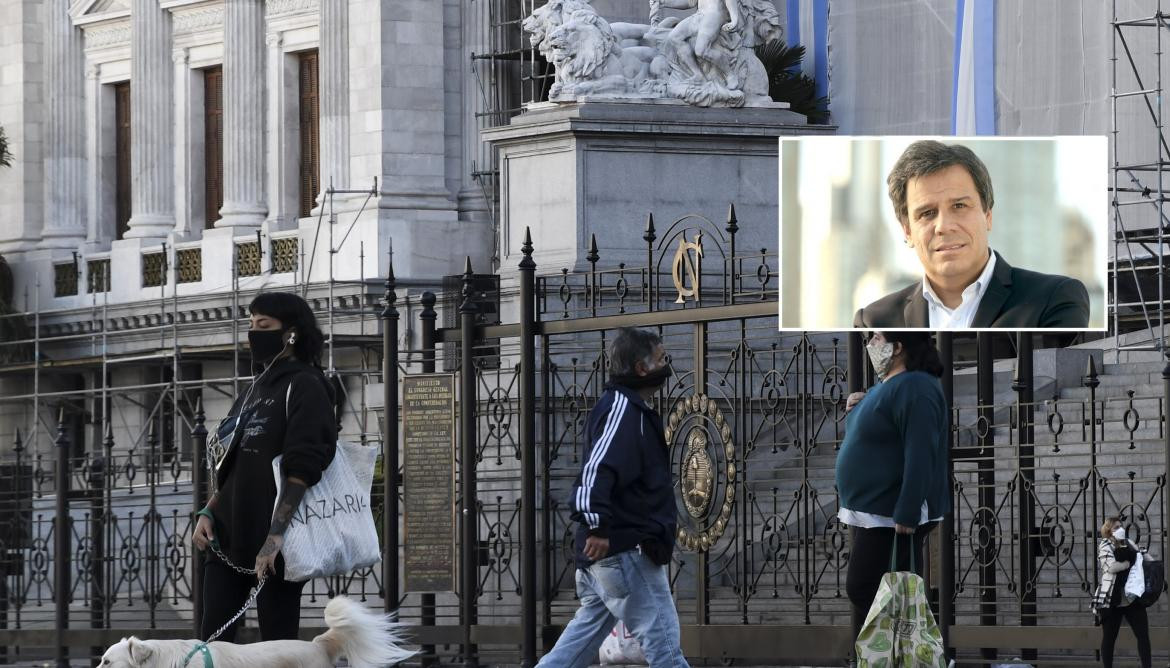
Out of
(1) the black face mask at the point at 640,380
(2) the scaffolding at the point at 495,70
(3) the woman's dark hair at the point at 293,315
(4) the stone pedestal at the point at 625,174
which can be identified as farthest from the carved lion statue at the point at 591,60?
(1) the black face mask at the point at 640,380

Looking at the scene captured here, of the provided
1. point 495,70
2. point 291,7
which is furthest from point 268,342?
point 291,7

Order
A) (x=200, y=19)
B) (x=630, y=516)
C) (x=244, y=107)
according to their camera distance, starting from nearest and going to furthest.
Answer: (x=630, y=516), (x=244, y=107), (x=200, y=19)

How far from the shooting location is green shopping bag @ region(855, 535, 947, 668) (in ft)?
34.5

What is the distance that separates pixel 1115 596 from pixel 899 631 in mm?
4293

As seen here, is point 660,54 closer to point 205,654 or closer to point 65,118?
point 205,654

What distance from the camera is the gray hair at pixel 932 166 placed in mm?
11711

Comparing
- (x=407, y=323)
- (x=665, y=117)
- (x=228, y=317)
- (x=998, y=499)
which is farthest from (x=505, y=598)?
(x=228, y=317)

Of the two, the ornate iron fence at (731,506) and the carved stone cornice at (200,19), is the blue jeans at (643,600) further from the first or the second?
the carved stone cornice at (200,19)

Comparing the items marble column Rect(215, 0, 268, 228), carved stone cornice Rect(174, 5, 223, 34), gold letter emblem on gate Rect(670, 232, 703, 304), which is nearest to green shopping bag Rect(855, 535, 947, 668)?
gold letter emblem on gate Rect(670, 232, 703, 304)

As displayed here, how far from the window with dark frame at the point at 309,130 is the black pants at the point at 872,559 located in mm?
27897

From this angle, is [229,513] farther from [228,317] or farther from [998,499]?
[228,317]

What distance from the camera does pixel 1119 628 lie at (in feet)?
47.4

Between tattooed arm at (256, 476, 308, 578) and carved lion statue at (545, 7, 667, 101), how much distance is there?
1295 centimetres

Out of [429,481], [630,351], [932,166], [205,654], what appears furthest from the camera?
[429,481]
